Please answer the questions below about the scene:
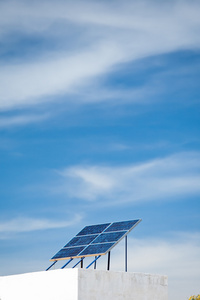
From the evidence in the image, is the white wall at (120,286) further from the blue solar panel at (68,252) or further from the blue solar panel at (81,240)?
the blue solar panel at (81,240)

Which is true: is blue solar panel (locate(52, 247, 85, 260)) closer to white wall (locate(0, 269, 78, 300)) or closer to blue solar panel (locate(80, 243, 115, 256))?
blue solar panel (locate(80, 243, 115, 256))

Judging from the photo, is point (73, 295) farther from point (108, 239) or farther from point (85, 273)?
point (108, 239)

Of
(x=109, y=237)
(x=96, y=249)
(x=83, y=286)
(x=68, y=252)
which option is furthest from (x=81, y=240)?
(x=83, y=286)

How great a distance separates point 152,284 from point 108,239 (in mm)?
2992

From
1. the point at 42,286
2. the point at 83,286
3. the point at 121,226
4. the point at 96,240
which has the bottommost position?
the point at 83,286

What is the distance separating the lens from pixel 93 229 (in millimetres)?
29906

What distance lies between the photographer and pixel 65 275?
80.7 ft

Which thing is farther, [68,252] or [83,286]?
[68,252]

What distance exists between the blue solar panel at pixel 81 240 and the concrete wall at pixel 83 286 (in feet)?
10.1

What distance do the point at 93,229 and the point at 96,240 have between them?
1842mm

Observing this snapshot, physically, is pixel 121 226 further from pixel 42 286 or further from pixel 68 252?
pixel 42 286

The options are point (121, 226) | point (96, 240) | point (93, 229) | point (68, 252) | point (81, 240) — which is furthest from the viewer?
point (93, 229)

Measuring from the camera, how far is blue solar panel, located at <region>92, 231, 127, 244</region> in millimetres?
27194

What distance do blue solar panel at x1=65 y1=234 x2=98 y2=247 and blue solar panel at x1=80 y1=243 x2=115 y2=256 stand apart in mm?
785
